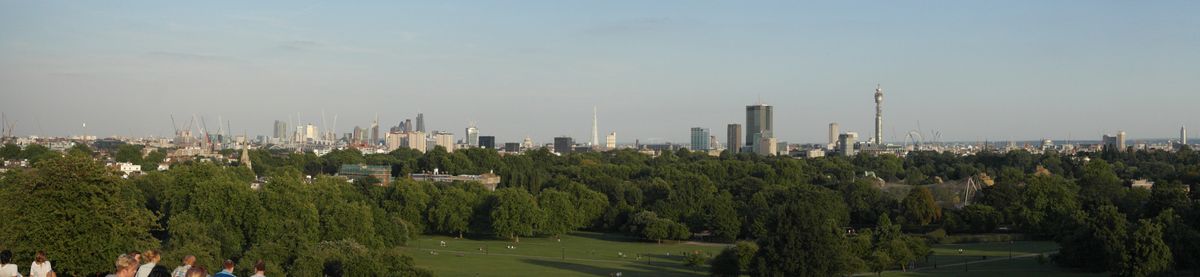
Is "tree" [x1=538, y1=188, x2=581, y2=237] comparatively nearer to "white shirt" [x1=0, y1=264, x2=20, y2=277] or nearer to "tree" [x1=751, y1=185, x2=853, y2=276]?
"tree" [x1=751, y1=185, x2=853, y2=276]

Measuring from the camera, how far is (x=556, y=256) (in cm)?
5288

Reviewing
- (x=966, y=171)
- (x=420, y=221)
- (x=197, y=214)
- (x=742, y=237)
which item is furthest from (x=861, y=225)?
(x=966, y=171)

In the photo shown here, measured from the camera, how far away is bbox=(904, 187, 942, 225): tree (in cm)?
6719

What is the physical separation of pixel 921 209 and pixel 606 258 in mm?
23095

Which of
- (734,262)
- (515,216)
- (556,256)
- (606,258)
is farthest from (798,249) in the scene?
(515,216)

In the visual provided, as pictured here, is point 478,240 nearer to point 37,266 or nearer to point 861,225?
point 861,225

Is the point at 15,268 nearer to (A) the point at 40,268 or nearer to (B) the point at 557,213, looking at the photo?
(A) the point at 40,268

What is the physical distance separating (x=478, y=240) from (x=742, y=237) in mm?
13544

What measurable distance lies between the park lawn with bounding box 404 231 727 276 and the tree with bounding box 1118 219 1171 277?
15014mm

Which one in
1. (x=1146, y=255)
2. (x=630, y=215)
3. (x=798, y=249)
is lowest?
(x=630, y=215)

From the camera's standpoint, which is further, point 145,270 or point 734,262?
point 734,262

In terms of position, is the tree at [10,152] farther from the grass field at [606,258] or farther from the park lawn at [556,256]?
Answer: the grass field at [606,258]

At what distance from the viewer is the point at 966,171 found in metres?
120

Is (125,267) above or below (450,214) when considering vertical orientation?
above
